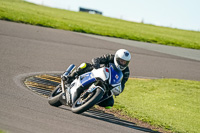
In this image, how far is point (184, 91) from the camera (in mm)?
13102

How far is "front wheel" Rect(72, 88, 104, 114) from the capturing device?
7.49 meters

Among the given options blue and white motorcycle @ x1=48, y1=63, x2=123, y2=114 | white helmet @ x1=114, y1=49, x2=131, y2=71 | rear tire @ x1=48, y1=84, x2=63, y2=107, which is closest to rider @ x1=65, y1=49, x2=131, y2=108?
white helmet @ x1=114, y1=49, x2=131, y2=71

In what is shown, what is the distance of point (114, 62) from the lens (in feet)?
26.3

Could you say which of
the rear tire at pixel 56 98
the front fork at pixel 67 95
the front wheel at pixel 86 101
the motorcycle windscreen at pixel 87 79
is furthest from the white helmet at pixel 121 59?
the rear tire at pixel 56 98

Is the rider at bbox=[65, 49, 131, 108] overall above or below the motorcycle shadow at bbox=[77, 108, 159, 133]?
above

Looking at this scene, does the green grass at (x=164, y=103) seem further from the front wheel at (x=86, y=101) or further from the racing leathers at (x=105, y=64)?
the front wheel at (x=86, y=101)

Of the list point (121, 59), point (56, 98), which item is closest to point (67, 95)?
point (56, 98)

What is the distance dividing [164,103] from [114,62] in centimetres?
389

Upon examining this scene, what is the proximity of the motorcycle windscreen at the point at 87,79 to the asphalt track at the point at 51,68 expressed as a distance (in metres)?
0.67

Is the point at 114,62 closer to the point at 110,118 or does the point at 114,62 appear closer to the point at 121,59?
the point at 121,59

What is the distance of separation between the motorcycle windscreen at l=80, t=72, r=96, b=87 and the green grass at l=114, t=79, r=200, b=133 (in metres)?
1.92

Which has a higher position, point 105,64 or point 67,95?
point 105,64

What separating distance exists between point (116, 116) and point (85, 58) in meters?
7.27

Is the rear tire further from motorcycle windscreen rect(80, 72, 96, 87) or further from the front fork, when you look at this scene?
motorcycle windscreen rect(80, 72, 96, 87)
